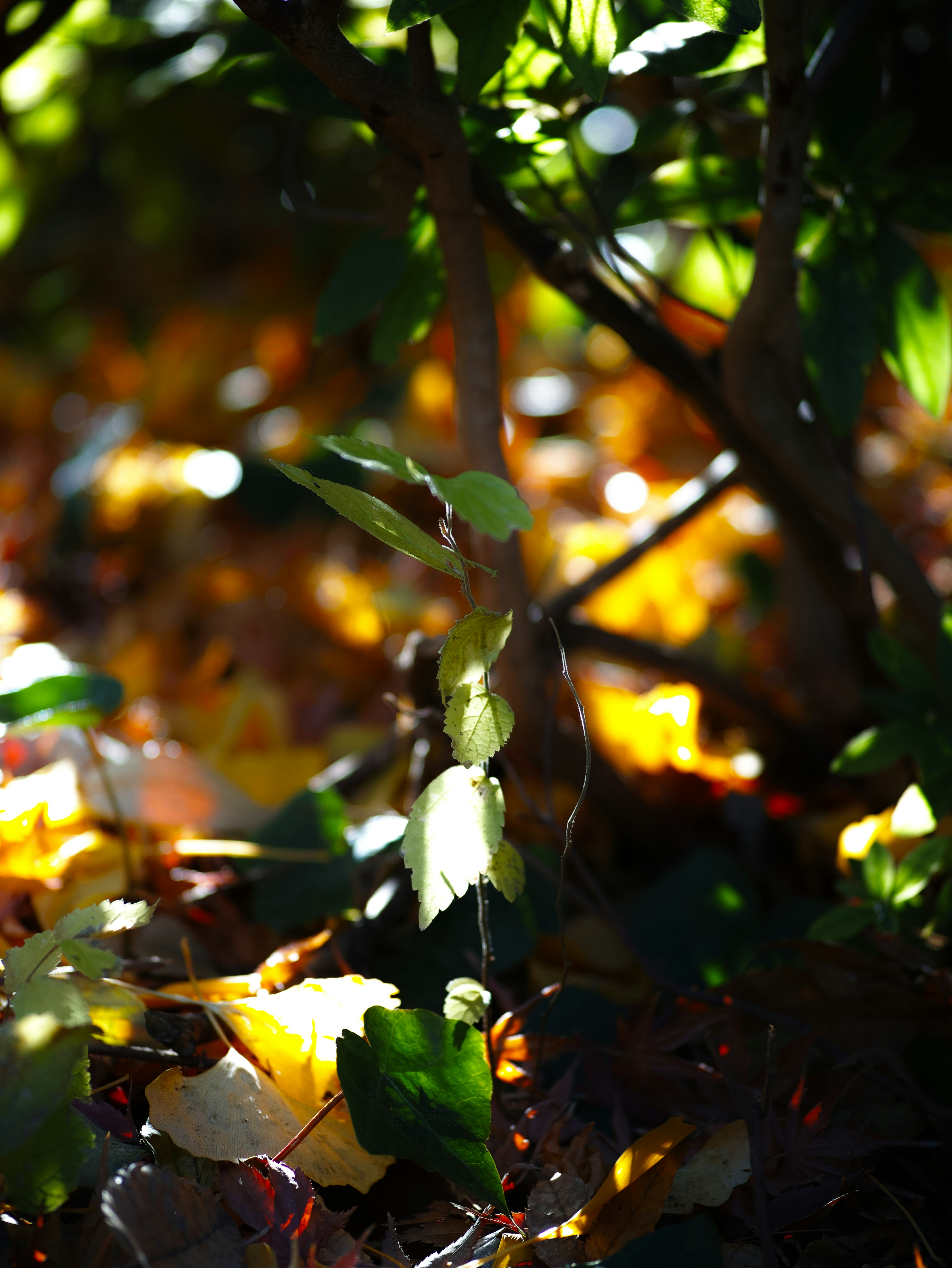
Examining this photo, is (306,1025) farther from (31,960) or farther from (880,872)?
(880,872)

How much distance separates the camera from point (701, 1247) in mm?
396

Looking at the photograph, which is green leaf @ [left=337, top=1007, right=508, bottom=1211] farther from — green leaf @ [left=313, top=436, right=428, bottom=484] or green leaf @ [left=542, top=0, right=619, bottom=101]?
green leaf @ [left=542, top=0, right=619, bottom=101]

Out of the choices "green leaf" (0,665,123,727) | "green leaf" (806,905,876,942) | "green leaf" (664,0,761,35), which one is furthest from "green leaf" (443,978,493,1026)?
"green leaf" (664,0,761,35)

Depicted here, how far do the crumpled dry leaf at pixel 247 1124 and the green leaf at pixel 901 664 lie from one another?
1.57 ft

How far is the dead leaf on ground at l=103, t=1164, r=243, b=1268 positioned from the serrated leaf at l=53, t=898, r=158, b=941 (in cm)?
10

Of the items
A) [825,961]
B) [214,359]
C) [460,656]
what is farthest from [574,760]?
[214,359]

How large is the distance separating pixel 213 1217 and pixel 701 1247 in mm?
227

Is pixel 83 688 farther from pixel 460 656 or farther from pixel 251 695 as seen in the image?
pixel 460 656

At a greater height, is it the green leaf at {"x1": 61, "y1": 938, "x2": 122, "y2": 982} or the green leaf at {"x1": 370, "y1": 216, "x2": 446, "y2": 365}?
the green leaf at {"x1": 370, "y1": 216, "x2": 446, "y2": 365}

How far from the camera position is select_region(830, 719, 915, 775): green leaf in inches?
24.9

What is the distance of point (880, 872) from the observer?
1.88 ft

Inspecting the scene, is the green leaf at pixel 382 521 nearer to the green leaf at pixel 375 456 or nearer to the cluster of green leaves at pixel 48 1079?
the green leaf at pixel 375 456

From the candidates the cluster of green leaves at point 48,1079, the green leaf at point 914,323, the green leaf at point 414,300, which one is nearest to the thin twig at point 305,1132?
the cluster of green leaves at point 48,1079

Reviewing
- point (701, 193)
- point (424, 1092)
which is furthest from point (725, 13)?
point (424, 1092)
